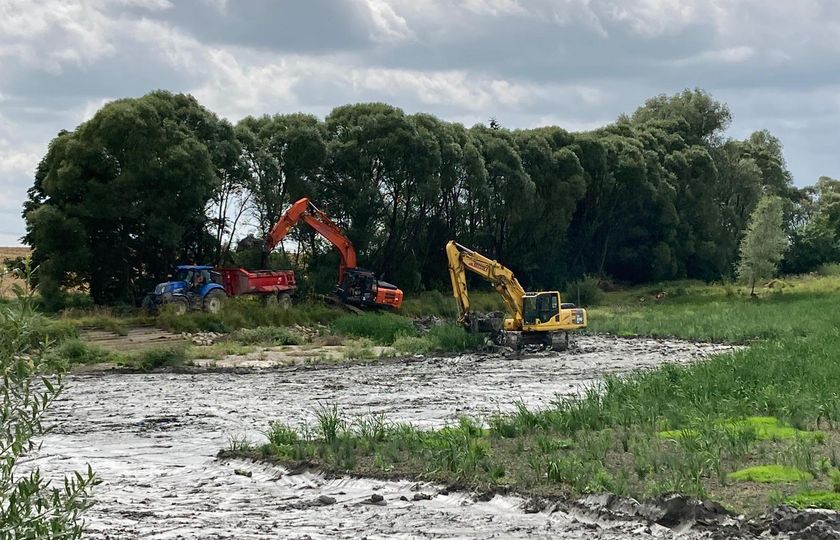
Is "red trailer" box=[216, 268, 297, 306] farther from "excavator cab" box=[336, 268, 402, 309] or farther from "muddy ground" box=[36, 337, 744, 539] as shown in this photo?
"muddy ground" box=[36, 337, 744, 539]

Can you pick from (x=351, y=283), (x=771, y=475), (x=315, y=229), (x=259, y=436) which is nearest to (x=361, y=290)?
(x=351, y=283)

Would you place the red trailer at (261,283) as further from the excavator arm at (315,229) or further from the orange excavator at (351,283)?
the orange excavator at (351,283)

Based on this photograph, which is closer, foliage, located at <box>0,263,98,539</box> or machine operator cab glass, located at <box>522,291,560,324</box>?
Answer: foliage, located at <box>0,263,98,539</box>

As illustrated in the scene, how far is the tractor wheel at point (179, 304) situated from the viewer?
131 feet

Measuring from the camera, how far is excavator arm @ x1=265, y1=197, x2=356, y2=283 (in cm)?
4369

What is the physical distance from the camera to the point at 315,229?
46.7m

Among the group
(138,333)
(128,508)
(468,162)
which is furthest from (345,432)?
(468,162)

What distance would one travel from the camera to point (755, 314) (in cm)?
5022

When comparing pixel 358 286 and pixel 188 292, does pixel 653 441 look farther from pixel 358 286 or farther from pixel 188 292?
pixel 358 286

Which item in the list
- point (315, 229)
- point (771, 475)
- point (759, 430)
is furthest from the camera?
point (315, 229)

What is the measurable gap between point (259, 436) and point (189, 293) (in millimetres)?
23215

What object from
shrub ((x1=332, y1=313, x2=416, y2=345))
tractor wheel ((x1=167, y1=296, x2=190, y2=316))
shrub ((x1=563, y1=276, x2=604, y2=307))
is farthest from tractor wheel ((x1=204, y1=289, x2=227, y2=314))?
shrub ((x1=563, y1=276, x2=604, y2=307))

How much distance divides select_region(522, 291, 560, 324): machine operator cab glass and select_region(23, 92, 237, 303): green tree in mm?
15486

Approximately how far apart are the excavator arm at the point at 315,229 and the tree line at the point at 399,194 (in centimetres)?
202
